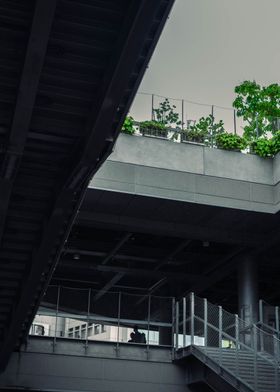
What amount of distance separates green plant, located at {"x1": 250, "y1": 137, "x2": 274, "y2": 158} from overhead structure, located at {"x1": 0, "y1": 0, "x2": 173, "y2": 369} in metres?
9.85

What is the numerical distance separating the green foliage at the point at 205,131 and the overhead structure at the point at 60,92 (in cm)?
884

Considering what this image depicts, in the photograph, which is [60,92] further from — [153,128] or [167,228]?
[167,228]

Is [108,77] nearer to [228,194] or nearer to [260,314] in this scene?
[228,194]

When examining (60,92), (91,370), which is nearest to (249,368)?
(91,370)

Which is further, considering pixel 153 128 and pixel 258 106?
pixel 258 106

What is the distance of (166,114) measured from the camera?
23.4 m

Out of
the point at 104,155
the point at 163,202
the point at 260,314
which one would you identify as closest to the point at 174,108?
the point at 163,202

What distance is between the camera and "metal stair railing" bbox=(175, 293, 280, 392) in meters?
18.9

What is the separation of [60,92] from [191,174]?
11.6m

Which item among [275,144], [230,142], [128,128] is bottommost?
[128,128]

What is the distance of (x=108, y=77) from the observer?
972 cm

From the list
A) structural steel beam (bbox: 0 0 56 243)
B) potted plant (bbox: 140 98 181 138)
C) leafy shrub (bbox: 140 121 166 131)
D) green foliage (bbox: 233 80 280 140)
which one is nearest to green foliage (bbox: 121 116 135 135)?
potted plant (bbox: 140 98 181 138)

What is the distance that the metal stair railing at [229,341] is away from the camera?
18.9 m

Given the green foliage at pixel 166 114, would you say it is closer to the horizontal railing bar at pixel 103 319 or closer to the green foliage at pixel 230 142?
the green foliage at pixel 230 142
